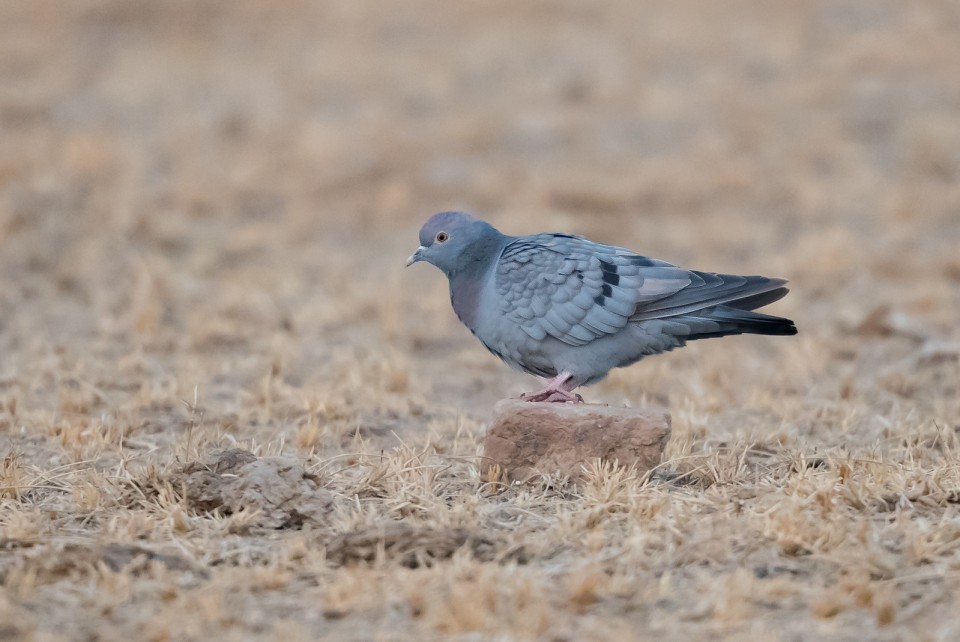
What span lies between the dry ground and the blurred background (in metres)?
0.04

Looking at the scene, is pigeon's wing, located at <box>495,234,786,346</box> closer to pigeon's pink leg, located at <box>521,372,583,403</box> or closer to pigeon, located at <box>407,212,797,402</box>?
pigeon, located at <box>407,212,797,402</box>

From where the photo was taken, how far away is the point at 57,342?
700cm

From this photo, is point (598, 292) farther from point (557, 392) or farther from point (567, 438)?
point (567, 438)

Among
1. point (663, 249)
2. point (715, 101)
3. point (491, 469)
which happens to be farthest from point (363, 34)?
point (491, 469)

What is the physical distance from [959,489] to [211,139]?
937 centimetres

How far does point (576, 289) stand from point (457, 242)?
0.53 meters

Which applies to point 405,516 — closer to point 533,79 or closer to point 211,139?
point 211,139

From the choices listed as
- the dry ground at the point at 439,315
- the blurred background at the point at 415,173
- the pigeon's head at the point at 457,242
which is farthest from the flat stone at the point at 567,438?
the blurred background at the point at 415,173

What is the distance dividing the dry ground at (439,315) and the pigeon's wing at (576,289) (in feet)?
1.93

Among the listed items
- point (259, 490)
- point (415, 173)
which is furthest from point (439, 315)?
point (259, 490)

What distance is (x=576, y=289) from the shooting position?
14.9 feet

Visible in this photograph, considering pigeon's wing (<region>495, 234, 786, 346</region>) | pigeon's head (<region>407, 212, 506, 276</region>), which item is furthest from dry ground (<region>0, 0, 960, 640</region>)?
pigeon's head (<region>407, 212, 506, 276</region>)

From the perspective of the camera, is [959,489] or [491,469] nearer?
[959,489]

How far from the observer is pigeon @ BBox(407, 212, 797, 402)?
450 centimetres
